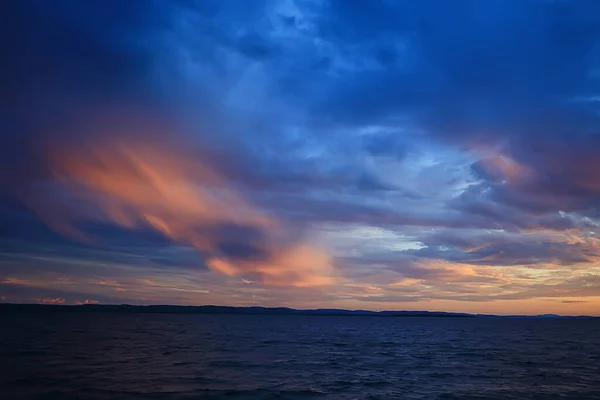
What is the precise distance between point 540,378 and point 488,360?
15.1m

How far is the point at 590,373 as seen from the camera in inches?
1686

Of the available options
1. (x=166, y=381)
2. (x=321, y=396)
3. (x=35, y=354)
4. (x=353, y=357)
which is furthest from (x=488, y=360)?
(x=35, y=354)

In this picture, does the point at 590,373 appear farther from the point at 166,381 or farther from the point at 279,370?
the point at 166,381

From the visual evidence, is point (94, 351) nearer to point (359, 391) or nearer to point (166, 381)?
point (166, 381)

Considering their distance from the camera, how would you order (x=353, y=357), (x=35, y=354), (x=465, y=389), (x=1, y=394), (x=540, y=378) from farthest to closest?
(x=353, y=357) → (x=35, y=354) → (x=540, y=378) → (x=465, y=389) → (x=1, y=394)

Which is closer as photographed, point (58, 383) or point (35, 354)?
point (58, 383)

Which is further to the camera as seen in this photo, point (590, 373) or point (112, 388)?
point (590, 373)

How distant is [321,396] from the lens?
29812 mm

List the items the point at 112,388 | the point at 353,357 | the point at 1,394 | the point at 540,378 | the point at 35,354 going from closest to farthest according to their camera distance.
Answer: the point at 1,394 < the point at 112,388 < the point at 540,378 < the point at 35,354 < the point at 353,357

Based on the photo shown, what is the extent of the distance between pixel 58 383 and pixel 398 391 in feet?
79.6

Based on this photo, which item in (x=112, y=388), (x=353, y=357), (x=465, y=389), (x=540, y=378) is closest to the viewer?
(x=112, y=388)

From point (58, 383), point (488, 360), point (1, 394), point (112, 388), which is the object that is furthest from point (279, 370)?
point (488, 360)

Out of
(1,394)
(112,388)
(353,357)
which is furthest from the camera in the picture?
(353,357)

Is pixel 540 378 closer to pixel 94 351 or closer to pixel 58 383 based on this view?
pixel 58 383
